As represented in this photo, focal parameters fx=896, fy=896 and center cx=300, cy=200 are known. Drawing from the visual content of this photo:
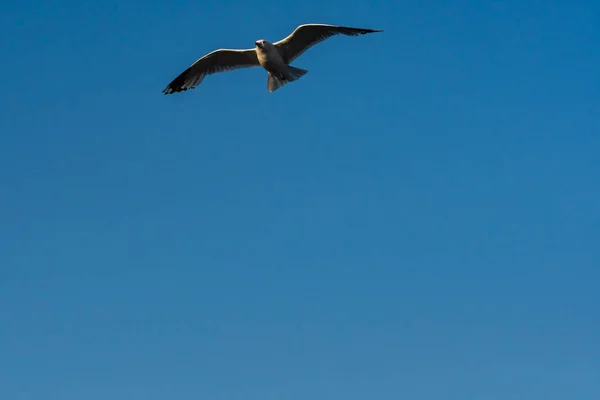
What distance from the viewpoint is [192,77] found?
30594mm

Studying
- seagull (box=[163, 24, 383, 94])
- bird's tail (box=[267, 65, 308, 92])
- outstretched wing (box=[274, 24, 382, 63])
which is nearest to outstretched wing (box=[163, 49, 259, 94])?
seagull (box=[163, 24, 383, 94])

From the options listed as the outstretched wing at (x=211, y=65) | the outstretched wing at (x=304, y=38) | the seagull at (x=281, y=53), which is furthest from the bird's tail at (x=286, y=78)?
the outstretched wing at (x=211, y=65)

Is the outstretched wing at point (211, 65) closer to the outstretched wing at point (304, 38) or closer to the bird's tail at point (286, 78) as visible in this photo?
the outstretched wing at point (304, 38)

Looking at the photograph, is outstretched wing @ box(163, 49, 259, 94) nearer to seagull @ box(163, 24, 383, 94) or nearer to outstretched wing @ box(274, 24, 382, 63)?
seagull @ box(163, 24, 383, 94)

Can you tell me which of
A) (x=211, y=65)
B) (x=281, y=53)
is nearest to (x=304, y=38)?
(x=281, y=53)

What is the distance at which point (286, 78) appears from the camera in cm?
2764

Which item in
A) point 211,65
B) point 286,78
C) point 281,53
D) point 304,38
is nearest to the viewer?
point 286,78

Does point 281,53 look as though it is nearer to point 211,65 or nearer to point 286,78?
point 286,78

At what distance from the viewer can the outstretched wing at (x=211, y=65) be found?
97.4ft

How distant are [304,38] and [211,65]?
3.88 meters

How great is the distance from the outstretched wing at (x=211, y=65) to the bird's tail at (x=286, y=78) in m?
1.85

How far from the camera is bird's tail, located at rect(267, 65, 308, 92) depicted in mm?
27391

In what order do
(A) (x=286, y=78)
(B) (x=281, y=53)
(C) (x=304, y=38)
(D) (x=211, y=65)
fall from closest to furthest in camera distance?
(A) (x=286, y=78), (C) (x=304, y=38), (B) (x=281, y=53), (D) (x=211, y=65)

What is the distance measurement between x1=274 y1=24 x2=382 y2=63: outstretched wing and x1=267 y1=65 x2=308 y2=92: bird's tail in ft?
2.90
